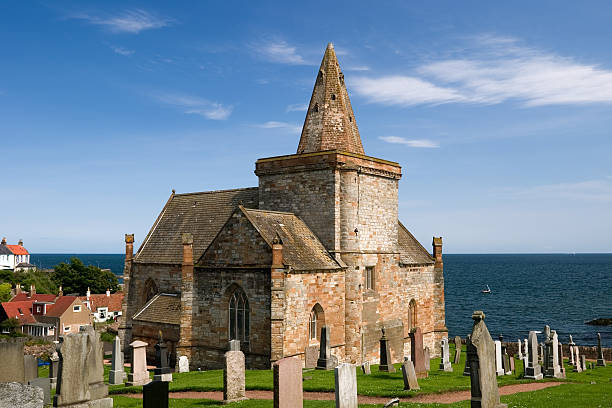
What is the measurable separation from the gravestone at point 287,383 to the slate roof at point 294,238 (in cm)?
1072

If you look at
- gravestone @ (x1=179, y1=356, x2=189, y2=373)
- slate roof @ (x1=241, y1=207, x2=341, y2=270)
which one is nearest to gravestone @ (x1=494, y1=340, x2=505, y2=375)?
slate roof @ (x1=241, y1=207, x2=341, y2=270)

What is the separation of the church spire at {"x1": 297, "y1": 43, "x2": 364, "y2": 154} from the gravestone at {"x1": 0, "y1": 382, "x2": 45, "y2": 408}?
924 inches

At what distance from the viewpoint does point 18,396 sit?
7.78m

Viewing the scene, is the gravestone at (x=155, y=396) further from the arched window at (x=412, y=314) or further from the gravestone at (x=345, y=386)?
the arched window at (x=412, y=314)

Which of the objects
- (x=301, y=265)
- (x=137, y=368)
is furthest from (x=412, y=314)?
(x=137, y=368)

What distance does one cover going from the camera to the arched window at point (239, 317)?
25.3m

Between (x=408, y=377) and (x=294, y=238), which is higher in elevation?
(x=294, y=238)

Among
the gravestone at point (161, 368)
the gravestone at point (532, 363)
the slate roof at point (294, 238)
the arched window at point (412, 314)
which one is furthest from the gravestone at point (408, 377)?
the arched window at point (412, 314)

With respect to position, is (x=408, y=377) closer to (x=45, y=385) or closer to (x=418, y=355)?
(x=418, y=355)

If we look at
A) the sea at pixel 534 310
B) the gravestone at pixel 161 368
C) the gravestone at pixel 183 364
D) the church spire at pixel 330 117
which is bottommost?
the sea at pixel 534 310

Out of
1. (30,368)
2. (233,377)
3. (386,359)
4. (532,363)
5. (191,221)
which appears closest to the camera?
(233,377)

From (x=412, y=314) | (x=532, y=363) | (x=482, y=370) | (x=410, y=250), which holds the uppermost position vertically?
(x=410, y=250)

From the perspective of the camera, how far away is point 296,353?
24.9 m

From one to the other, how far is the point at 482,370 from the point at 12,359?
435 inches
